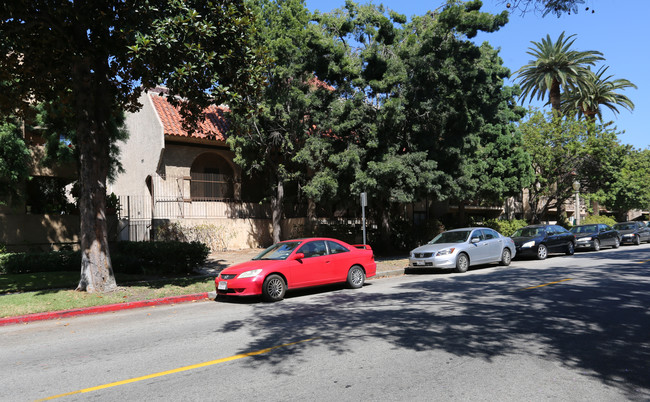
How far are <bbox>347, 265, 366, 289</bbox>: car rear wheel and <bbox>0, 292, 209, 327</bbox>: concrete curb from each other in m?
3.77

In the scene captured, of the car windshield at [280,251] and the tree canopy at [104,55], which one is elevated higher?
the tree canopy at [104,55]

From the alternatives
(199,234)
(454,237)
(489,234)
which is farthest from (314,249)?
(199,234)

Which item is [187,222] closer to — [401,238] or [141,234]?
[141,234]

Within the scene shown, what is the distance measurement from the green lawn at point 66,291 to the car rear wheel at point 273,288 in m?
2.65

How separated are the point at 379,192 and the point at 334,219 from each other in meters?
6.15

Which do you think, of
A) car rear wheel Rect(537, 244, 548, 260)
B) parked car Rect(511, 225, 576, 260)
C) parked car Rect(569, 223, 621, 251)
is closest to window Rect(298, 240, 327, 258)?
parked car Rect(511, 225, 576, 260)

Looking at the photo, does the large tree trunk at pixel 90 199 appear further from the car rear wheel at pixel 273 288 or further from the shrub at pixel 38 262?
the car rear wheel at pixel 273 288

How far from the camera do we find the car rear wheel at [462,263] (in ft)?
48.8

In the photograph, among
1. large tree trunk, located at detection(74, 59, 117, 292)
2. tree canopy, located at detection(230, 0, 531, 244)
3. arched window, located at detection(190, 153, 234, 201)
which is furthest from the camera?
arched window, located at detection(190, 153, 234, 201)

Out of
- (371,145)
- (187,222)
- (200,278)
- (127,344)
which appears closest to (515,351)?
(127,344)

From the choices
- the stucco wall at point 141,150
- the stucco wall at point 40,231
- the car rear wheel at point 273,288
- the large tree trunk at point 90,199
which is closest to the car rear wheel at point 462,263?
the car rear wheel at point 273,288

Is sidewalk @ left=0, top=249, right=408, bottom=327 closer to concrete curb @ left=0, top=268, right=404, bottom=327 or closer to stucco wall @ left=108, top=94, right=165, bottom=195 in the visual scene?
concrete curb @ left=0, top=268, right=404, bottom=327

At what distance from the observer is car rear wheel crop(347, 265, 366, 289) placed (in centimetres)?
1188

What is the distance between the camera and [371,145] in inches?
687
